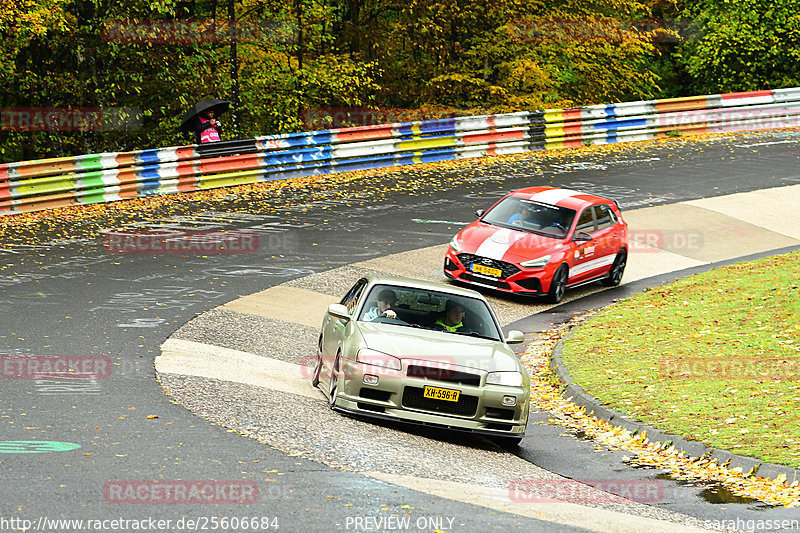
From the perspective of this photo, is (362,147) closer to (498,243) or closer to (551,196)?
(551,196)

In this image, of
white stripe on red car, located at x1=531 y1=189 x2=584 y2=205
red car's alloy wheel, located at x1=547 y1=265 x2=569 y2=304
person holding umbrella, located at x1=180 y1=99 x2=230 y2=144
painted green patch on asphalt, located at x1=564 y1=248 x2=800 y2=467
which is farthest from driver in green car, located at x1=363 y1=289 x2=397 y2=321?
Result: person holding umbrella, located at x1=180 y1=99 x2=230 y2=144

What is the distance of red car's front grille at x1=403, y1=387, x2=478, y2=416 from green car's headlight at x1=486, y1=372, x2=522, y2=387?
263 millimetres

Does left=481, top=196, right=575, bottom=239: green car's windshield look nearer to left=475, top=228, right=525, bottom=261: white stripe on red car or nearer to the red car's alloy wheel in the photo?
left=475, top=228, right=525, bottom=261: white stripe on red car

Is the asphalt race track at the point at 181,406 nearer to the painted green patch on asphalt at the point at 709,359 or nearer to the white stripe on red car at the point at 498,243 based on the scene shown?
the painted green patch on asphalt at the point at 709,359

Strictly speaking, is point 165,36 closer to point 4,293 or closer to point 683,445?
point 4,293

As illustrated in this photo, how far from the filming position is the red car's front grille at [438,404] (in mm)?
10172

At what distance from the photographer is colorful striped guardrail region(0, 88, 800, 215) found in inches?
843

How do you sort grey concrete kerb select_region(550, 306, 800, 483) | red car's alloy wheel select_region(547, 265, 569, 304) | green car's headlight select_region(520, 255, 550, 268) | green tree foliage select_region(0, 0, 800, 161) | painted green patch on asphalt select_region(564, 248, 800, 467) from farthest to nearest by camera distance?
green tree foliage select_region(0, 0, 800, 161) < red car's alloy wheel select_region(547, 265, 569, 304) < green car's headlight select_region(520, 255, 550, 268) < painted green patch on asphalt select_region(564, 248, 800, 467) < grey concrete kerb select_region(550, 306, 800, 483)

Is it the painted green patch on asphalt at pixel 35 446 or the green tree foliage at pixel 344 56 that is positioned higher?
the green tree foliage at pixel 344 56

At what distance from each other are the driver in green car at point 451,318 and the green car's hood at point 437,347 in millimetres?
247

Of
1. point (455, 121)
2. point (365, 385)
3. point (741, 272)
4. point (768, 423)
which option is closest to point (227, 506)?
point (365, 385)

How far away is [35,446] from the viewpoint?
8539 millimetres

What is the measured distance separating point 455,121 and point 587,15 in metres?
10.7

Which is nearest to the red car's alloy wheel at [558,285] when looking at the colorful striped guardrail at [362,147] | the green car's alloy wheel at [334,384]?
the green car's alloy wheel at [334,384]
